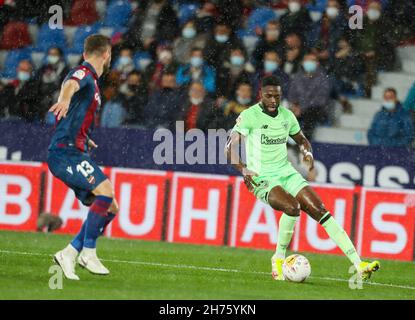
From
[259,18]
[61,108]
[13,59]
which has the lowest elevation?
[61,108]

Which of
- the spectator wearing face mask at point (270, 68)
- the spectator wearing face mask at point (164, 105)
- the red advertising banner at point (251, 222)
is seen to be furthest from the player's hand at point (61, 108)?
the spectator wearing face mask at point (270, 68)

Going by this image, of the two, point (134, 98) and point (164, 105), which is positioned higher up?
point (134, 98)

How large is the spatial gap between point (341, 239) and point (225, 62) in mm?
6173

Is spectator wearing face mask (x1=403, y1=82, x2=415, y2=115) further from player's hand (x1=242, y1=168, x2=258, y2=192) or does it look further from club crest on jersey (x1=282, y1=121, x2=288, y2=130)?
player's hand (x1=242, y1=168, x2=258, y2=192)

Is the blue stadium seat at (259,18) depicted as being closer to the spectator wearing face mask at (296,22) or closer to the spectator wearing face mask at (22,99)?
the spectator wearing face mask at (296,22)

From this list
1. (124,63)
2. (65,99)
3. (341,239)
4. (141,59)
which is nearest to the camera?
(65,99)

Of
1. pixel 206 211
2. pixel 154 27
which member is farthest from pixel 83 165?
pixel 154 27

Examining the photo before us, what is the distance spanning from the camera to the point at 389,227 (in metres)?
14.5

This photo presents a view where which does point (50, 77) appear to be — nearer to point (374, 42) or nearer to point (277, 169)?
point (374, 42)

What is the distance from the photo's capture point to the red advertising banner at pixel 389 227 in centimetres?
1445

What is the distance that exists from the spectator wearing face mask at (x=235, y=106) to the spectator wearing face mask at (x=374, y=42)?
1.89m

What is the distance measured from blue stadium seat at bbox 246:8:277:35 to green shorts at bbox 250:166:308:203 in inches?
269
